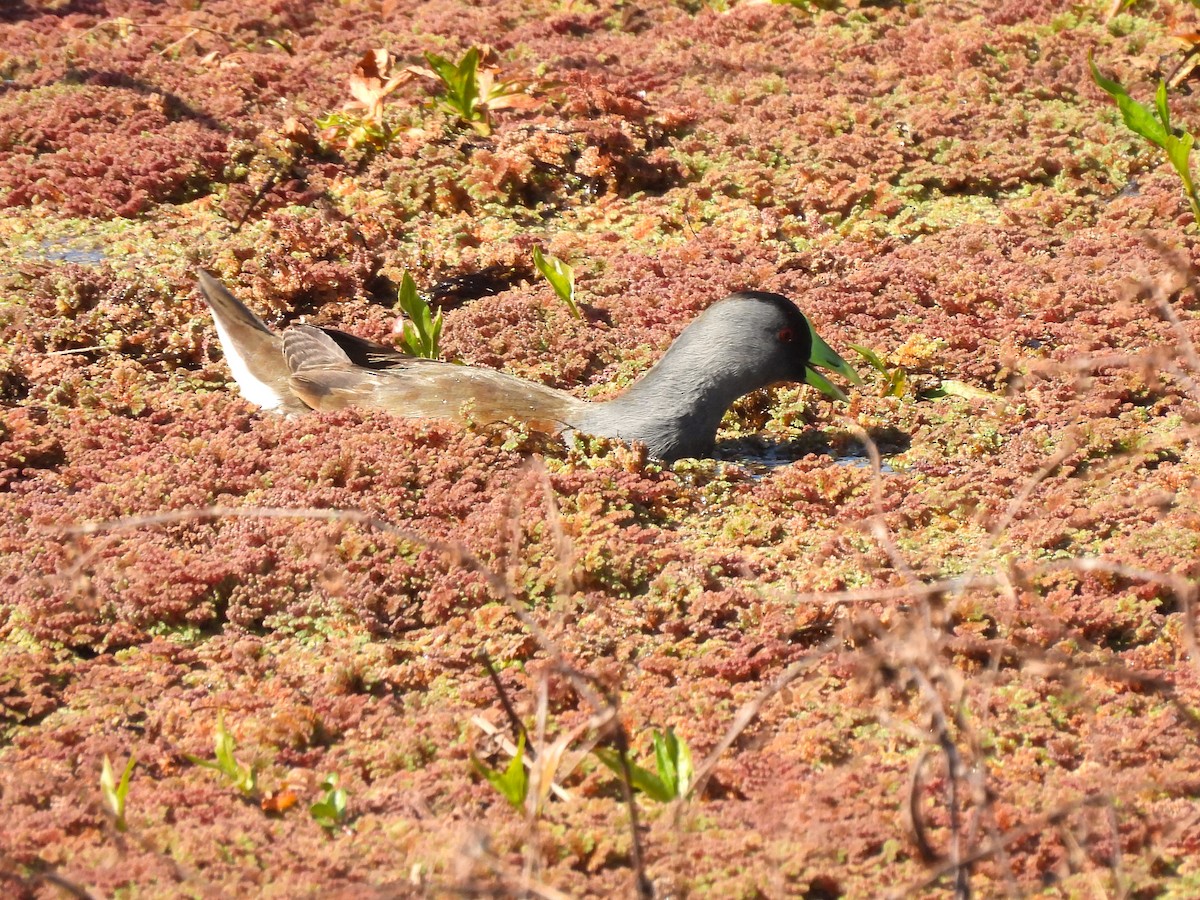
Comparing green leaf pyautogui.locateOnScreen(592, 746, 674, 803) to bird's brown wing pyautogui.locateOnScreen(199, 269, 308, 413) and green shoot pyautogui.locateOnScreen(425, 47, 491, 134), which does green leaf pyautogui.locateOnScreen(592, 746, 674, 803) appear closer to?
bird's brown wing pyautogui.locateOnScreen(199, 269, 308, 413)

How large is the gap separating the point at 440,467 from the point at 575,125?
337cm

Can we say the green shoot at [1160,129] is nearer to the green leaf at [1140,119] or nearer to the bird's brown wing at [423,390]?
the green leaf at [1140,119]

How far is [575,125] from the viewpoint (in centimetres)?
756

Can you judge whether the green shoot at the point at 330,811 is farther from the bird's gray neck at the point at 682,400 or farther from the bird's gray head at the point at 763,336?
the bird's gray head at the point at 763,336

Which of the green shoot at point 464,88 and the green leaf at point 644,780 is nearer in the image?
the green leaf at point 644,780

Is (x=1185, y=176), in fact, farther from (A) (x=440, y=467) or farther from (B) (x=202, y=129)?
(B) (x=202, y=129)

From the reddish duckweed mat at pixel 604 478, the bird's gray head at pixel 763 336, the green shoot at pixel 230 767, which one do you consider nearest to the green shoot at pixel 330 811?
the reddish duckweed mat at pixel 604 478

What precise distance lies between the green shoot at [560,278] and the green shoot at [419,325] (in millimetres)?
528

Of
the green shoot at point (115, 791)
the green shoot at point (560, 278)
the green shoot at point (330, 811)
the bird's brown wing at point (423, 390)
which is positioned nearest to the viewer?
the green shoot at point (115, 791)

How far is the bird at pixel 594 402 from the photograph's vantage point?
17.0ft

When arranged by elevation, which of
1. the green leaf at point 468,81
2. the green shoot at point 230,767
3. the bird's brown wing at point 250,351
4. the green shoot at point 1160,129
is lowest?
the bird's brown wing at point 250,351

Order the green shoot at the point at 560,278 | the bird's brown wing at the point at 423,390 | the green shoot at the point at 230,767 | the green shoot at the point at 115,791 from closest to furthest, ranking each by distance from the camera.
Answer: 1. the green shoot at the point at 115,791
2. the green shoot at the point at 230,767
3. the bird's brown wing at the point at 423,390
4. the green shoot at the point at 560,278

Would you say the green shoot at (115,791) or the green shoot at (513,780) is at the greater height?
the green shoot at (513,780)

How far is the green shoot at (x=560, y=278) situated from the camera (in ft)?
19.7
